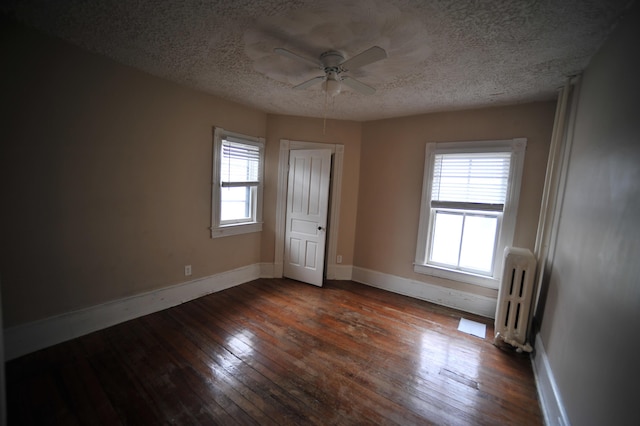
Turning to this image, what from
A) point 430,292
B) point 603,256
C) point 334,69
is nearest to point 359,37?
point 334,69

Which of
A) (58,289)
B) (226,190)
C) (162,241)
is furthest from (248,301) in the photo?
(58,289)

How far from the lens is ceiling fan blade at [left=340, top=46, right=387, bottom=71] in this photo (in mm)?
1575

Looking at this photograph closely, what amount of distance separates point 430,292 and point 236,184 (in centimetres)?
306

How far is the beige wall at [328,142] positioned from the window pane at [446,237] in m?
1.22

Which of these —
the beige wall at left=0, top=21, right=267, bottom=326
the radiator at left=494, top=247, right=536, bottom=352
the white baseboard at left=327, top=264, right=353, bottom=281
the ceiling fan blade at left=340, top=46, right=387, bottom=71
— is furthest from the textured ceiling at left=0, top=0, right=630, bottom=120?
the white baseboard at left=327, top=264, right=353, bottom=281

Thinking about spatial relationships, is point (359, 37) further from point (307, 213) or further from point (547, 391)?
point (547, 391)

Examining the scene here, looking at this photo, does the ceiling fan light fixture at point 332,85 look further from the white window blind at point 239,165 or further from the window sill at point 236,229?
the window sill at point 236,229

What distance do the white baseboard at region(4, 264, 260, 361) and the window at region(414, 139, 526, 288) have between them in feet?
9.72

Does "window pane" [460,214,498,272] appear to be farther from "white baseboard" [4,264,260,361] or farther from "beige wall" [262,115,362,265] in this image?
"white baseboard" [4,264,260,361]

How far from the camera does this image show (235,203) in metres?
3.60

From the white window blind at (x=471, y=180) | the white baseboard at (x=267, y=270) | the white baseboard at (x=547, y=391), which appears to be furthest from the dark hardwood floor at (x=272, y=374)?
the white window blind at (x=471, y=180)

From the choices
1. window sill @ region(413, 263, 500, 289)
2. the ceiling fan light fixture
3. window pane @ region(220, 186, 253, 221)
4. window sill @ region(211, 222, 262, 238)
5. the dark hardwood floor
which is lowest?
the dark hardwood floor

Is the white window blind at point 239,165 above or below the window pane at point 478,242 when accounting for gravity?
above

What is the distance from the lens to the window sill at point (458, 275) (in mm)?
3041
